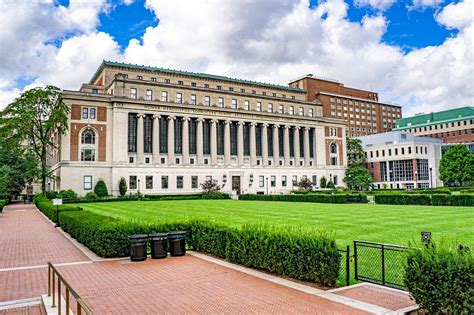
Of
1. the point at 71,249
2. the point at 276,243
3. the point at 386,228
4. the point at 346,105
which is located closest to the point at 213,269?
the point at 276,243

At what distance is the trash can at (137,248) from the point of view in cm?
1409

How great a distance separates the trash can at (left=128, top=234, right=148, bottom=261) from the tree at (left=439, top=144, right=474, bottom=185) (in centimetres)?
8442

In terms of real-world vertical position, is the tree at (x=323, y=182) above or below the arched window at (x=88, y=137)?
below

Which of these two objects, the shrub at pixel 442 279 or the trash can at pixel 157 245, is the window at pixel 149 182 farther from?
the shrub at pixel 442 279

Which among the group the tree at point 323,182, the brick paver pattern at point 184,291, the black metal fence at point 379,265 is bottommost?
the brick paver pattern at point 184,291

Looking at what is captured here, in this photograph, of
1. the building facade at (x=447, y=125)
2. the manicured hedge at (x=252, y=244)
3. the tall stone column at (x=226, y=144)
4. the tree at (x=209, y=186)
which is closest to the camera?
the manicured hedge at (x=252, y=244)

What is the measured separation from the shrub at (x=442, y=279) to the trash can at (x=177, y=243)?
9.48 m

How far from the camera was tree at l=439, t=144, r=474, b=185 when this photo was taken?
80625mm

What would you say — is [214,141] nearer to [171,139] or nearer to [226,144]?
[226,144]

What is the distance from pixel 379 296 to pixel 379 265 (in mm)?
3146

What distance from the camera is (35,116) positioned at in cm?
6262

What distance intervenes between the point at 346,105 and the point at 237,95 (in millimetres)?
60229

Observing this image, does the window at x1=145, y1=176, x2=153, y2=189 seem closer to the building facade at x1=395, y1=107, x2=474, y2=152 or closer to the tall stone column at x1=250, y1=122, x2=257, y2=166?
the tall stone column at x1=250, y1=122, x2=257, y2=166

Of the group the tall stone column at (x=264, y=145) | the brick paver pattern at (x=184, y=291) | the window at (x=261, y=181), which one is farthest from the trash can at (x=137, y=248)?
the tall stone column at (x=264, y=145)
